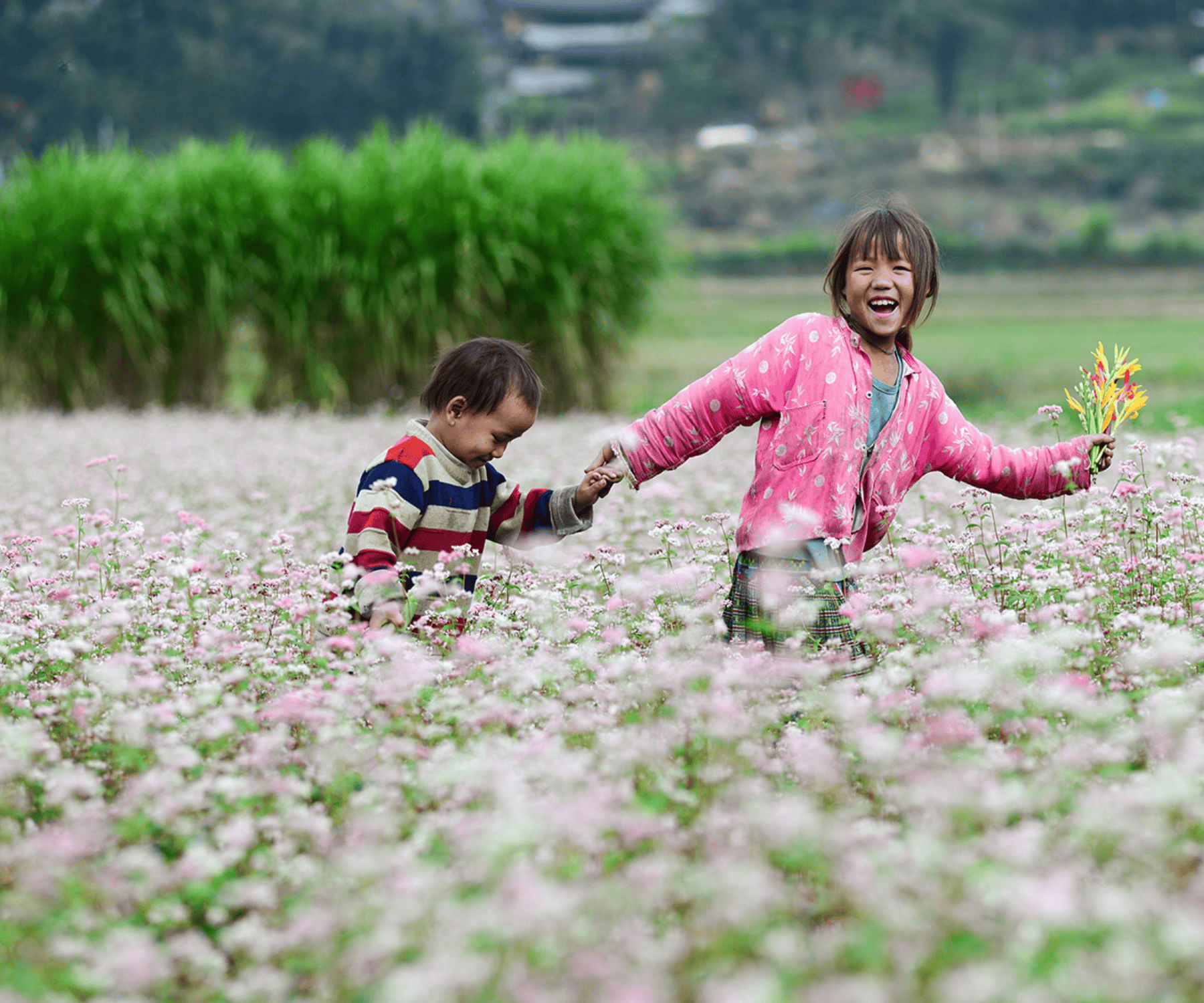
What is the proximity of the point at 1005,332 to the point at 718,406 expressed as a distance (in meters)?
26.8

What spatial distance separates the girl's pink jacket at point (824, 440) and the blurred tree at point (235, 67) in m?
61.0

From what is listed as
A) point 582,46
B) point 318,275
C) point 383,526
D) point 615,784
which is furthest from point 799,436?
point 582,46

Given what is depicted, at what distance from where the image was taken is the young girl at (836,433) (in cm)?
407

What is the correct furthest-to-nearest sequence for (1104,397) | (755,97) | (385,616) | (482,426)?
(755,97) → (1104,397) → (482,426) → (385,616)

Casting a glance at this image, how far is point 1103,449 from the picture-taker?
173 inches

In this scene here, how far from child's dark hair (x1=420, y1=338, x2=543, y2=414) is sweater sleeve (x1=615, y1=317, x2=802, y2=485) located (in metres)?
0.38

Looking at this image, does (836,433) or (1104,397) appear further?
(1104,397)

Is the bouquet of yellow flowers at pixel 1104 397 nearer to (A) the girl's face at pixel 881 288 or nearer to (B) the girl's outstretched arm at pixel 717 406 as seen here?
(A) the girl's face at pixel 881 288

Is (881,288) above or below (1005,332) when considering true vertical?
above

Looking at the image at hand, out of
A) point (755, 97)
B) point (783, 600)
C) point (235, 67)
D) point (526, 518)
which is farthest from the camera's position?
point (755, 97)

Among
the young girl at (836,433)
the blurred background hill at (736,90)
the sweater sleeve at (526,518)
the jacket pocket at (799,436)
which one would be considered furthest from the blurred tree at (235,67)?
the jacket pocket at (799,436)

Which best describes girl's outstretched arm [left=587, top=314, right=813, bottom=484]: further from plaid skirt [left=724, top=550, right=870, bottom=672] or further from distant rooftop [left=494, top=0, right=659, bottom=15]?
distant rooftop [left=494, top=0, right=659, bottom=15]

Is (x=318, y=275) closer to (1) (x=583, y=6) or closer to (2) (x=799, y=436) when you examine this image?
(2) (x=799, y=436)

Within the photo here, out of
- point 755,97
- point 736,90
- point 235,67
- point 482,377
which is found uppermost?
point 235,67
